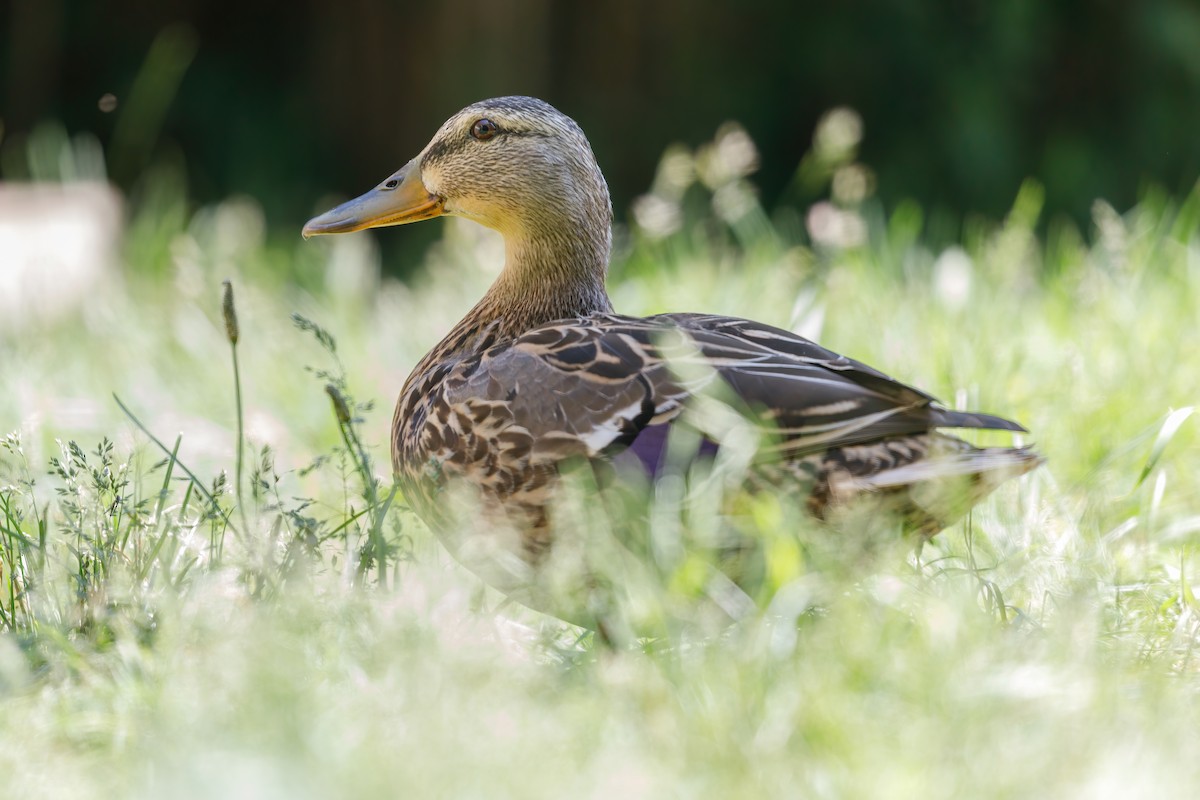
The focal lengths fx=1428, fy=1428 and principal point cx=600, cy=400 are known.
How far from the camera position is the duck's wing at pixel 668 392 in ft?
7.39

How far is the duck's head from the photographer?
2930 millimetres

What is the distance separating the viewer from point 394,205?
3.04 m

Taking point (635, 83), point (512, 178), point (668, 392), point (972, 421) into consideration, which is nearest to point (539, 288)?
point (512, 178)

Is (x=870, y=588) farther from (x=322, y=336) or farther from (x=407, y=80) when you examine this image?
(x=407, y=80)

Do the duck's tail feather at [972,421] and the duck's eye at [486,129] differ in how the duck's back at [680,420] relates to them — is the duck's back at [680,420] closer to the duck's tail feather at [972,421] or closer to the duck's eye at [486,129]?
the duck's tail feather at [972,421]

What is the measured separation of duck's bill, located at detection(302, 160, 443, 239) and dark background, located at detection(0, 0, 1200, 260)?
3513mm

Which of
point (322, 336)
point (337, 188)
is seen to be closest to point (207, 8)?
point (337, 188)

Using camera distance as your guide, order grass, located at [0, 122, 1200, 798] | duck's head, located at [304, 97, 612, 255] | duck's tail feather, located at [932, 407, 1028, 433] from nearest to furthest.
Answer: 1. grass, located at [0, 122, 1200, 798]
2. duck's tail feather, located at [932, 407, 1028, 433]
3. duck's head, located at [304, 97, 612, 255]

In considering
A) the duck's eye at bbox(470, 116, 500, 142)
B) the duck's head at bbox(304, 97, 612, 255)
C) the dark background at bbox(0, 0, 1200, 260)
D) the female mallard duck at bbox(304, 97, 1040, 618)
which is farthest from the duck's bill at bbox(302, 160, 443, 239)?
the dark background at bbox(0, 0, 1200, 260)

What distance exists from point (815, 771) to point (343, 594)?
2.57 feet

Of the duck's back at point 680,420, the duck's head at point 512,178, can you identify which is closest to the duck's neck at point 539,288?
the duck's head at point 512,178

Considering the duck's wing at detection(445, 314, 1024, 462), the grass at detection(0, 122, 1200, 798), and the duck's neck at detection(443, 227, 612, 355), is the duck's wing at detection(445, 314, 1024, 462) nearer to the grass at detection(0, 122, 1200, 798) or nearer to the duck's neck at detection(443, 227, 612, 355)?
the grass at detection(0, 122, 1200, 798)

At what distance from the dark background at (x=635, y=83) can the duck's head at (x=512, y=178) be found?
136 inches

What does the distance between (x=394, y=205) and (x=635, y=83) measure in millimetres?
4047
